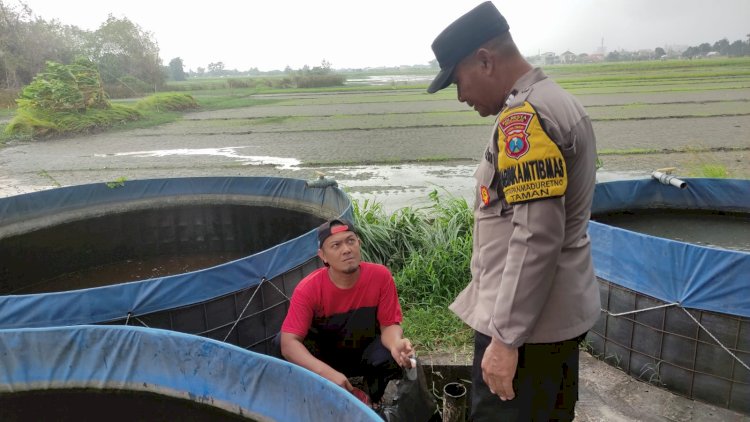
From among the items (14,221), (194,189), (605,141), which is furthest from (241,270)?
(605,141)

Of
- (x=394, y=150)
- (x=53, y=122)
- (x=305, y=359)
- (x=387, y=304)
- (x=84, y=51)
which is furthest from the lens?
(x=84, y=51)

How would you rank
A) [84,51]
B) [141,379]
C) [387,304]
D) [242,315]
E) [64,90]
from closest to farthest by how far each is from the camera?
[141,379], [387,304], [242,315], [64,90], [84,51]

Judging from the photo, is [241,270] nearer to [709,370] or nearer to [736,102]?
[709,370]

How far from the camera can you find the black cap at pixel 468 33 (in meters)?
1.40

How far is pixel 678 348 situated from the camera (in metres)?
2.79

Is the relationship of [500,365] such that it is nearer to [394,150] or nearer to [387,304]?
[387,304]

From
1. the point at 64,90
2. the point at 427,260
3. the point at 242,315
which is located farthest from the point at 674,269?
the point at 64,90

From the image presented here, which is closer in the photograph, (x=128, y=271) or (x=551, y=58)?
(x=128, y=271)

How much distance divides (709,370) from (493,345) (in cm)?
199

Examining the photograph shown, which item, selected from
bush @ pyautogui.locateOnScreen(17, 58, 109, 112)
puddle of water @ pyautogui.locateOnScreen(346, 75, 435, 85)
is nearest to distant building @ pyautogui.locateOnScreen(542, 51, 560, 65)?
puddle of water @ pyautogui.locateOnScreen(346, 75, 435, 85)

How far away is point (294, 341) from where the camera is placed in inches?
97.0

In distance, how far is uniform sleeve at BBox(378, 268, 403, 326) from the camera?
2.62 metres

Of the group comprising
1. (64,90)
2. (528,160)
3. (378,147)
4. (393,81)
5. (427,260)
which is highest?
(393,81)

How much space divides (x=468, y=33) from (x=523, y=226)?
1.78 feet
